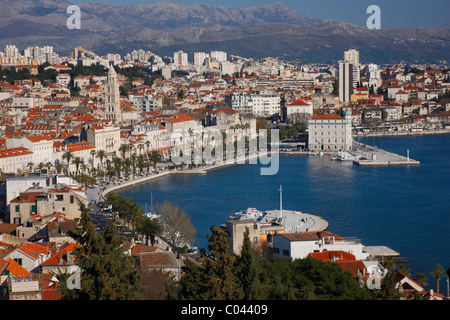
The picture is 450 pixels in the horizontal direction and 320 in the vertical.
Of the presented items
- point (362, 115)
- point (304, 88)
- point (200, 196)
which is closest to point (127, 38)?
point (304, 88)

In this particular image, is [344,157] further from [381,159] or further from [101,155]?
[101,155]

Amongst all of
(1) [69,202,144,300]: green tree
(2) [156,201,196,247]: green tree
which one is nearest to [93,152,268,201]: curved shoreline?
(2) [156,201,196,247]: green tree

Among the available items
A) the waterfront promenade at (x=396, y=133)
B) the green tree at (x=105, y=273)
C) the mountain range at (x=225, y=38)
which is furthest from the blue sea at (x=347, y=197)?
the mountain range at (x=225, y=38)

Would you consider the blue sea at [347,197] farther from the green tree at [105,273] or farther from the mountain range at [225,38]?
the mountain range at [225,38]

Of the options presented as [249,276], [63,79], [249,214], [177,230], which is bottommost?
[249,214]

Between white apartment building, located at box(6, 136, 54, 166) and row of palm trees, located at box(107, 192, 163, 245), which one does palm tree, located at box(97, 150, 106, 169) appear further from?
row of palm trees, located at box(107, 192, 163, 245)

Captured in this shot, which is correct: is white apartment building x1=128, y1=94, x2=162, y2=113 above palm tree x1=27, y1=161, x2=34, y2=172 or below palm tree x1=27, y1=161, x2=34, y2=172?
above

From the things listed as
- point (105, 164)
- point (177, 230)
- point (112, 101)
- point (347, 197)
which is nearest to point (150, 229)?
point (177, 230)
